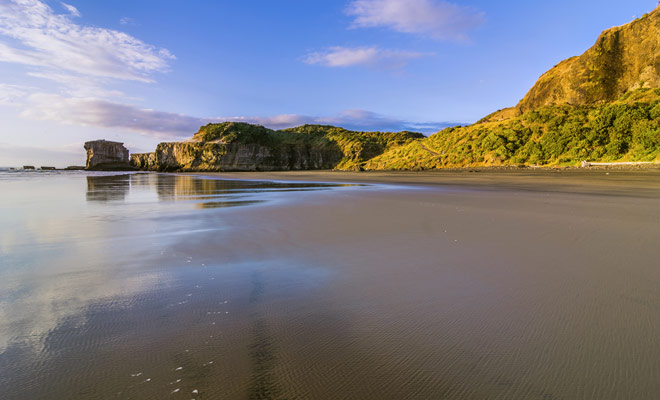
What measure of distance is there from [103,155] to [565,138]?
393 feet

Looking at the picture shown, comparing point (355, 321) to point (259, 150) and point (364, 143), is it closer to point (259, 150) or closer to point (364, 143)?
point (364, 143)

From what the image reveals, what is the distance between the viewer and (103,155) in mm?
98688

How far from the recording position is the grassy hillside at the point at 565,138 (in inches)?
997

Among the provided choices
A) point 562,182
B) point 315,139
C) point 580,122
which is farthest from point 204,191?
point 315,139

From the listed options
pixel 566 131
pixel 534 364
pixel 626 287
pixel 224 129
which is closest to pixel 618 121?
pixel 566 131

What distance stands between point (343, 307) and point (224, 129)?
96672 millimetres

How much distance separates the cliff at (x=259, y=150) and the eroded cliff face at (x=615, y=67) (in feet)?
128

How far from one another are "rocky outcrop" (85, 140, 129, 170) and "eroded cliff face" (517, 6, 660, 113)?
115811 millimetres

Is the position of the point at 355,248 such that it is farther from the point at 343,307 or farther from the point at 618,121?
the point at 618,121

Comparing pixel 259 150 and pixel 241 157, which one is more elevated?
pixel 259 150

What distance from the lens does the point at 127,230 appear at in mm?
5426

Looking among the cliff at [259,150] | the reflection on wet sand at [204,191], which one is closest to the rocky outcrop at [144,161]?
the cliff at [259,150]

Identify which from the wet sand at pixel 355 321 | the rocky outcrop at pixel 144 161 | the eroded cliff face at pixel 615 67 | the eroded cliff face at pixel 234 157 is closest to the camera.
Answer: the wet sand at pixel 355 321

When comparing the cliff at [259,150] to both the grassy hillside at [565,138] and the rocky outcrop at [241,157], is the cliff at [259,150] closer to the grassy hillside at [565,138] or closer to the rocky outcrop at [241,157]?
the rocky outcrop at [241,157]
